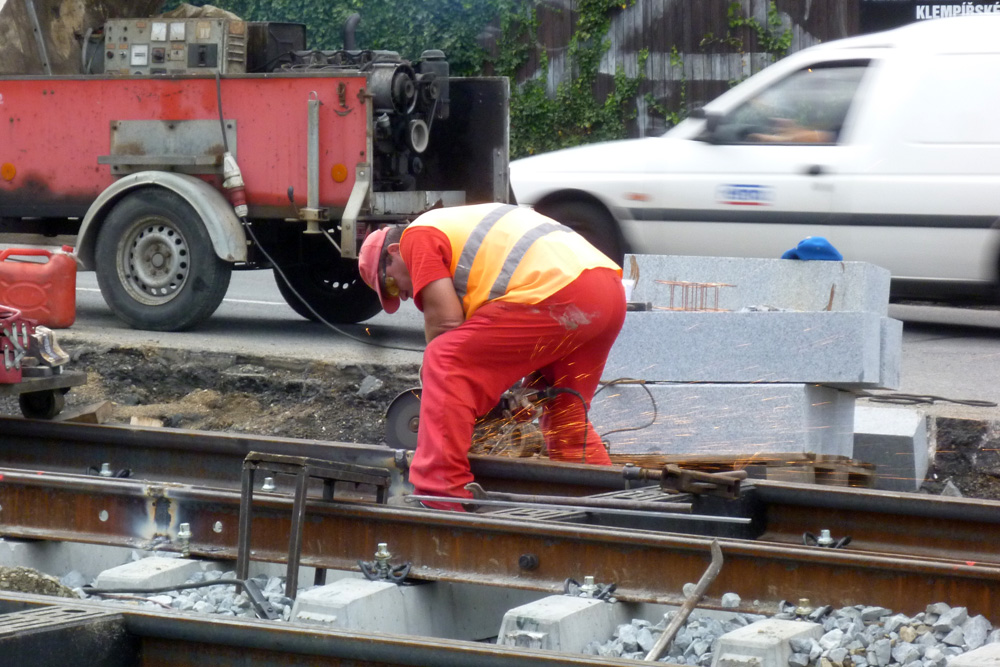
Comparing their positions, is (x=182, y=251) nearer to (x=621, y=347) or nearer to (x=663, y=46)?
(x=621, y=347)

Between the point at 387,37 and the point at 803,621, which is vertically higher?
the point at 387,37

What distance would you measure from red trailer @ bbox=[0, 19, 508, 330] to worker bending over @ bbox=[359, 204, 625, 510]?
10.4 feet

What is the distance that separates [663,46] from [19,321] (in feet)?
43.6

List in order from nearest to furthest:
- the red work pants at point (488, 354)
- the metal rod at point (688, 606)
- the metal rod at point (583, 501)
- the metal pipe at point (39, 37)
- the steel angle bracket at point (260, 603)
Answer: the metal rod at point (688, 606), the steel angle bracket at point (260, 603), the metal rod at point (583, 501), the red work pants at point (488, 354), the metal pipe at point (39, 37)

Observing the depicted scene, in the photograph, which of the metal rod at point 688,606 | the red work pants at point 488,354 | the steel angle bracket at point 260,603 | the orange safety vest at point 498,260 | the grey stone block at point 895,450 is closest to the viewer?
the metal rod at point 688,606

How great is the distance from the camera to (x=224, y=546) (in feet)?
13.3

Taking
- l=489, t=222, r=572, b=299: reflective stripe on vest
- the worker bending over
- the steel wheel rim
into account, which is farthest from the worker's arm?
the steel wheel rim

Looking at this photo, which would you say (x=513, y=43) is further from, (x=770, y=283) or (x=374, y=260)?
→ (x=374, y=260)

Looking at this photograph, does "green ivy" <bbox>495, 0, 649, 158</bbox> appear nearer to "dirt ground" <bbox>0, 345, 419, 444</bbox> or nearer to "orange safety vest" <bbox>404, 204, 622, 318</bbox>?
"dirt ground" <bbox>0, 345, 419, 444</bbox>

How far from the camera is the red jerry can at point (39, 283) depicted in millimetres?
7383

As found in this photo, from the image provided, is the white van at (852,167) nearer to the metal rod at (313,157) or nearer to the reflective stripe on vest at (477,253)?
the metal rod at (313,157)

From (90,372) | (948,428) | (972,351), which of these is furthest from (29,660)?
(972,351)

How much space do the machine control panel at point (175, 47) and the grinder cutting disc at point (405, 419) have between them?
4.02m

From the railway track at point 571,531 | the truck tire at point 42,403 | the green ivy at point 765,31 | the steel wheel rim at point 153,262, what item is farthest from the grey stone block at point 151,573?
the green ivy at point 765,31
